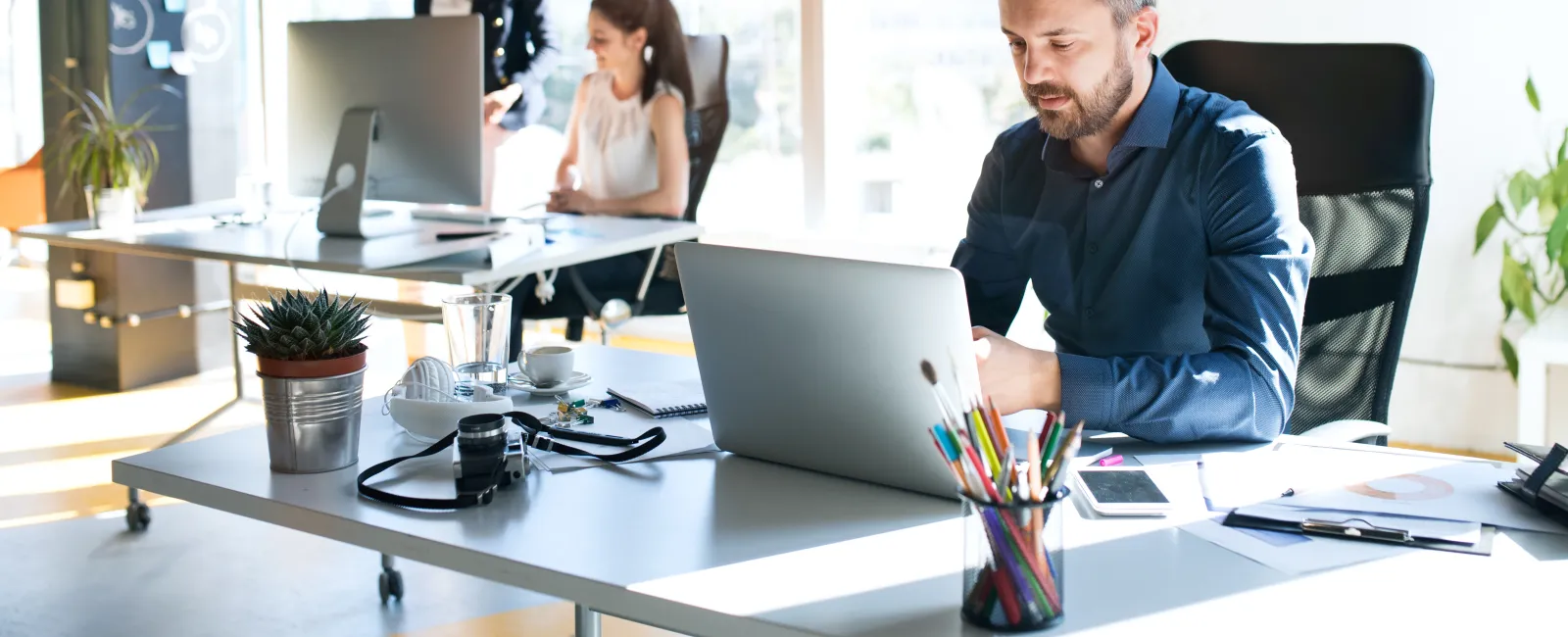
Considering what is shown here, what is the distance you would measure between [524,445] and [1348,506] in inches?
29.7

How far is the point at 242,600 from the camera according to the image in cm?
259

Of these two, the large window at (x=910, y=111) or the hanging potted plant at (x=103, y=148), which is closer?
the hanging potted plant at (x=103, y=148)

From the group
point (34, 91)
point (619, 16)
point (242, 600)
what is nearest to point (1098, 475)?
point (242, 600)

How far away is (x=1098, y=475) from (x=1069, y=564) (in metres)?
0.22

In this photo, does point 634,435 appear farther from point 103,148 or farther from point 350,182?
point 103,148

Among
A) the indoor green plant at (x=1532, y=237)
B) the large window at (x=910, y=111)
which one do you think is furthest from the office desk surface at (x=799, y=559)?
the large window at (x=910, y=111)

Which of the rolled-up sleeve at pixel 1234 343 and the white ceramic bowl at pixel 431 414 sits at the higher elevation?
the rolled-up sleeve at pixel 1234 343

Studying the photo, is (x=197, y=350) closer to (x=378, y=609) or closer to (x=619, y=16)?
(x=619, y=16)

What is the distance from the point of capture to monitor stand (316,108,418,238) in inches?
119

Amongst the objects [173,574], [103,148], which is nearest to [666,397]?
[173,574]

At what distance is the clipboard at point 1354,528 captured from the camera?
110 cm

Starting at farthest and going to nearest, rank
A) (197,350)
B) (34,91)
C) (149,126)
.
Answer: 1. (34,91)
2. (197,350)
3. (149,126)

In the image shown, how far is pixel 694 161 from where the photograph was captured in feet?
12.0

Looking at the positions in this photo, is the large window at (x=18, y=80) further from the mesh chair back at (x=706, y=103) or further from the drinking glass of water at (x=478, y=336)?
the drinking glass of water at (x=478, y=336)
